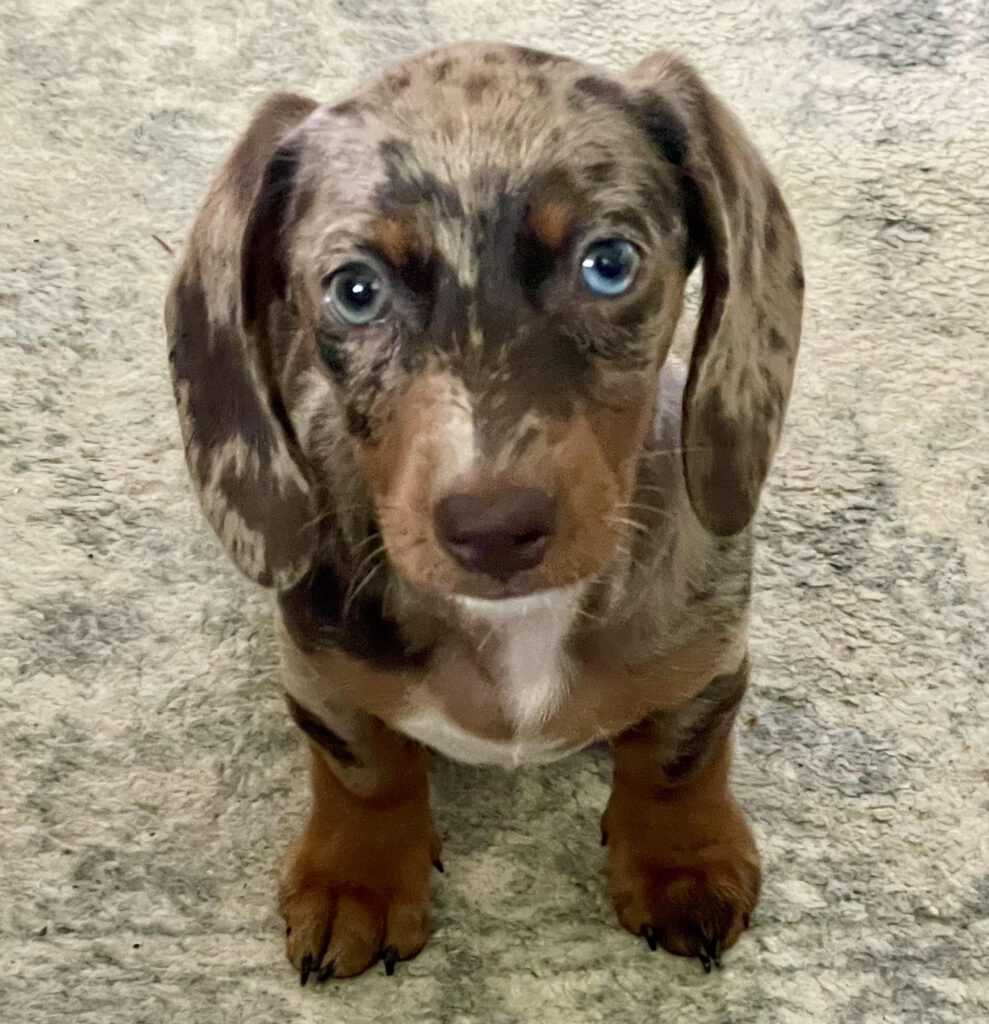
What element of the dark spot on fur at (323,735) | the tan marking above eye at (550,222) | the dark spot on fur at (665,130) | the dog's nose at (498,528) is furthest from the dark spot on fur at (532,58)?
the dark spot on fur at (323,735)

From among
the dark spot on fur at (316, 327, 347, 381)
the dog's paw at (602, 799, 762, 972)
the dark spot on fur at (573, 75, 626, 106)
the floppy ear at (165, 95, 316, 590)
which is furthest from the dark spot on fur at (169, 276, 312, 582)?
the dog's paw at (602, 799, 762, 972)

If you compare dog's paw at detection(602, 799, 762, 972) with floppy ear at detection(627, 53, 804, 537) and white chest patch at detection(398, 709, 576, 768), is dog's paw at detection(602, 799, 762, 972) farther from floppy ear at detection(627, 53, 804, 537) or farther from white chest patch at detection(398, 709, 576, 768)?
floppy ear at detection(627, 53, 804, 537)

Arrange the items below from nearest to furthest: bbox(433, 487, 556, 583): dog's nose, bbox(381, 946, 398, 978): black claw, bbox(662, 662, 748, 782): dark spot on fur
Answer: bbox(433, 487, 556, 583): dog's nose → bbox(662, 662, 748, 782): dark spot on fur → bbox(381, 946, 398, 978): black claw

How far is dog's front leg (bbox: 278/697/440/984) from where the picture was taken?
6.88 ft

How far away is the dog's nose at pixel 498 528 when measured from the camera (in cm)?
141

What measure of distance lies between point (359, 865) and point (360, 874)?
0.01 m

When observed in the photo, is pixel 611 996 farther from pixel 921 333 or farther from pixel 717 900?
pixel 921 333

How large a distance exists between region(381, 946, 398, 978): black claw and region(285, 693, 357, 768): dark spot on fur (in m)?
0.29

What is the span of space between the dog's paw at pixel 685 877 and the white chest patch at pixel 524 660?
1.20ft

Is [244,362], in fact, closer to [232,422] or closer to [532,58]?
[232,422]

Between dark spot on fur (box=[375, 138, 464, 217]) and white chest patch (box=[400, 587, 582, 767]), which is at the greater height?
dark spot on fur (box=[375, 138, 464, 217])

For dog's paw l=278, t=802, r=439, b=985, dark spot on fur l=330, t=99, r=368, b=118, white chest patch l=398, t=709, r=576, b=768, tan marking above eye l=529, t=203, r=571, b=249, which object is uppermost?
dark spot on fur l=330, t=99, r=368, b=118

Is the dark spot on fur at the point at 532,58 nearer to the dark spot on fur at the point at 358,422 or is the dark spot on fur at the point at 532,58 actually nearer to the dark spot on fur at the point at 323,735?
the dark spot on fur at the point at 358,422

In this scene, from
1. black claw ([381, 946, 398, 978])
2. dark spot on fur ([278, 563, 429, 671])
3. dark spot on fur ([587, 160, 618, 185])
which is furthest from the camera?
black claw ([381, 946, 398, 978])
